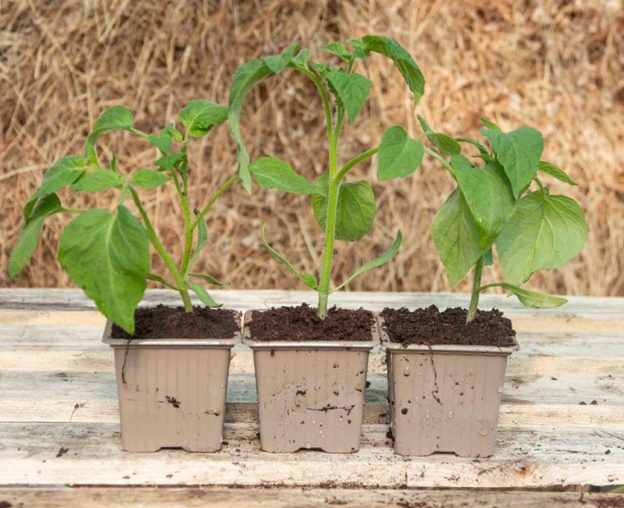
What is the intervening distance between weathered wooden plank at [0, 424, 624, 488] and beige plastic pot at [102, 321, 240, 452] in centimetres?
2

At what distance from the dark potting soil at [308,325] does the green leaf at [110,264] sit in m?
0.18

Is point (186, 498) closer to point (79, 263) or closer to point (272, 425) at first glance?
point (272, 425)

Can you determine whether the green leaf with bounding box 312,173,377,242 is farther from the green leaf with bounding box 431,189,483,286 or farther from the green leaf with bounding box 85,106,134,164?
the green leaf with bounding box 85,106,134,164

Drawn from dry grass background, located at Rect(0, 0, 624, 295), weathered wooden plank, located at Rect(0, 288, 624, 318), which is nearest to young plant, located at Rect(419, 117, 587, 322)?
weathered wooden plank, located at Rect(0, 288, 624, 318)

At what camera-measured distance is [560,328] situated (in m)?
1.75

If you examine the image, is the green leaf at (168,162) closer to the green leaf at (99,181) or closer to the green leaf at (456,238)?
the green leaf at (99,181)

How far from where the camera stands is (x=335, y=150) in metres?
1.20

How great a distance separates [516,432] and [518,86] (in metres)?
1.37

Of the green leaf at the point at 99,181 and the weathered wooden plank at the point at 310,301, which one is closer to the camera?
the green leaf at the point at 99,181

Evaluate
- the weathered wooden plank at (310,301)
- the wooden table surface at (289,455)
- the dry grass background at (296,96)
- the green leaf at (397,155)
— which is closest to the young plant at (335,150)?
the green leaf at (397,155)

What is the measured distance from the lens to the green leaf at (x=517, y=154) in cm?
109

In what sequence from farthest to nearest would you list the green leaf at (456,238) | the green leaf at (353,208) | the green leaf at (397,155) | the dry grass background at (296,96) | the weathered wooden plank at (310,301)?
the dry grass background at (296,96)
the weathered wooden plank at (310,301)
the green leaf at (353,208)
the green leaf at (456,238)
the green leaf at (397,155)

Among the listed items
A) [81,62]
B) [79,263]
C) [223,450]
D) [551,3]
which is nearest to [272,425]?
[223,450]

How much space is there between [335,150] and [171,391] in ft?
1.13
